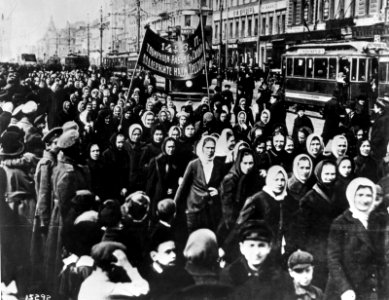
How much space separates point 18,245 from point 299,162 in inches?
80.5

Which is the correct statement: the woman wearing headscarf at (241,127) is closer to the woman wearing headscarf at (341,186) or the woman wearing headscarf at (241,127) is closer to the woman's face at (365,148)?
the woman wearing headscarf at (341,186)

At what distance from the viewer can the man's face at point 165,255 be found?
14.4ft

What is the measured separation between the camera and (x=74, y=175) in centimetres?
434

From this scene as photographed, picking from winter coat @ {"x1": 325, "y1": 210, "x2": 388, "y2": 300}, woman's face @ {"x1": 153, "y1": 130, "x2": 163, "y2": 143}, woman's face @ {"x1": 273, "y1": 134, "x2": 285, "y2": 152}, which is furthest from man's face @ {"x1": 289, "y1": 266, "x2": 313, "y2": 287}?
woman's face @ {"x1": 153, "y1": 130, "x2": 163, "y2": 143}

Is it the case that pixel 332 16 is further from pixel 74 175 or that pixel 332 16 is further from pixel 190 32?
pixel 74 175

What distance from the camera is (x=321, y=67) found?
4684 mm

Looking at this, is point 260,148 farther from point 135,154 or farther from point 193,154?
point 135,154

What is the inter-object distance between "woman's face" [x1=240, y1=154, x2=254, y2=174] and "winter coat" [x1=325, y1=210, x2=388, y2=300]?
720mm

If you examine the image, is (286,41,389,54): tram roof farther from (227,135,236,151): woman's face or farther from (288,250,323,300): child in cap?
(288,250,323,300): child in cap

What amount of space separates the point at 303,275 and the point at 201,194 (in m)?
0.92

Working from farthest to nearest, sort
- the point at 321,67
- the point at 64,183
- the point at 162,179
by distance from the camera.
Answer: the point at 321,67 → the point at 162,179 → the point at 64,183

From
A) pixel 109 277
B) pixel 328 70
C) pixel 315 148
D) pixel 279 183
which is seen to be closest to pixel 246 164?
pixel 279 183

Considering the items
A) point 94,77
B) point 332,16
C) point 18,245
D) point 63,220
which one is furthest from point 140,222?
point 332,16

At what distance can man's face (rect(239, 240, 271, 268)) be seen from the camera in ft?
14.5
